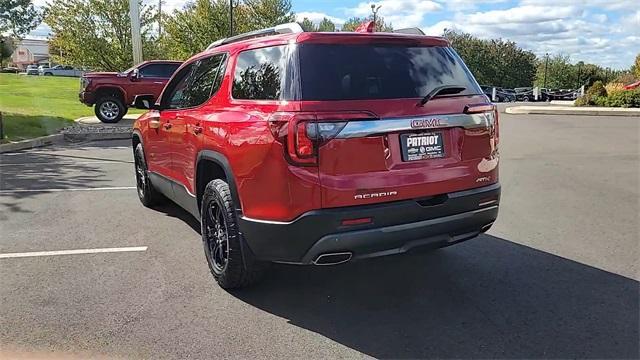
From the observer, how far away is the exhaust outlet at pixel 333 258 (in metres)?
3.44

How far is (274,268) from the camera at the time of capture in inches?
183

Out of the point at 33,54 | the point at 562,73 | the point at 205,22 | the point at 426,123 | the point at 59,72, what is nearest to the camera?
the point at 426,123

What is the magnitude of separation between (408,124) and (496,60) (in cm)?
7845

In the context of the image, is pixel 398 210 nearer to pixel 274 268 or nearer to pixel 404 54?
pixel 404 54

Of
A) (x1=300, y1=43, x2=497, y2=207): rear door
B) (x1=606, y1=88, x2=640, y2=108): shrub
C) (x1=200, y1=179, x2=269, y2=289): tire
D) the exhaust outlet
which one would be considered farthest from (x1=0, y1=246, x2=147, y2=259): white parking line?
(x1=606, y1=88, x2=640, y2=108): shrub

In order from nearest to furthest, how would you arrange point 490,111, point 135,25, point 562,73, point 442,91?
1. point 442,91
2. point 490,111
3. point 135,25
4. point 562,73

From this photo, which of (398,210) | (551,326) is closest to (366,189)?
(398,210)

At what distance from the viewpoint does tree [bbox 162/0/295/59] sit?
31.0 m

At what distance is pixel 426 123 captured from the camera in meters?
3.58

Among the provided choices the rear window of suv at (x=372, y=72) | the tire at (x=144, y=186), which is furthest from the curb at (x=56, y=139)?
the rear window of suv at (x=372, y=72)

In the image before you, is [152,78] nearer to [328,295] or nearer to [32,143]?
[32,143]

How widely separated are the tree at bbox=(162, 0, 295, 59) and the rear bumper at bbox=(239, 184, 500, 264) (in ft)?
94.3

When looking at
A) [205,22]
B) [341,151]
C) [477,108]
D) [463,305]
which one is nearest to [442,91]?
[477,108]

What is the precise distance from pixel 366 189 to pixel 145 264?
233cm
